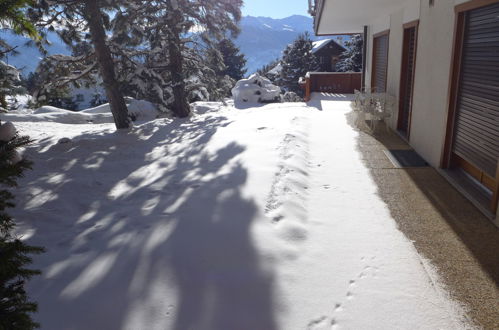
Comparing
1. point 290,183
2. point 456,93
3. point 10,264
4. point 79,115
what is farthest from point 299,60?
point 10,264

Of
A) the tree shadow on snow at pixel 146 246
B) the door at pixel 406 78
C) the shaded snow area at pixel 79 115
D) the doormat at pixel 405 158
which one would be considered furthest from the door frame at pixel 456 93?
the shaded snow area at pixel 79 115

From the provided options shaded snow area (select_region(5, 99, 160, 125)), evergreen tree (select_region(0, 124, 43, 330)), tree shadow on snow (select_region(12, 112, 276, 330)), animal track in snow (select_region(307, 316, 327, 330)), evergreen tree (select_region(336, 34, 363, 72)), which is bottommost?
animal track in snow (select_region(307, 316, 327, 330))

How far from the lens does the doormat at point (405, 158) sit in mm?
5902

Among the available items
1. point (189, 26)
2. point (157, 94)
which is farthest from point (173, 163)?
point (189, 26)

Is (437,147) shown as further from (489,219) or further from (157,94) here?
(157,94)

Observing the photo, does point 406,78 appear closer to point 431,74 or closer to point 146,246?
point 431,74

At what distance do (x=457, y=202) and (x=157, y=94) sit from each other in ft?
29.4

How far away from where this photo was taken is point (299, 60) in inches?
1320

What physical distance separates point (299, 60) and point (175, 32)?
944 inches

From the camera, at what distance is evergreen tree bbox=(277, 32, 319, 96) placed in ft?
109

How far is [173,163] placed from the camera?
245 inches

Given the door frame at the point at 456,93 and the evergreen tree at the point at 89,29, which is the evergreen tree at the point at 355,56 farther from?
the door frame at the point at 456,93

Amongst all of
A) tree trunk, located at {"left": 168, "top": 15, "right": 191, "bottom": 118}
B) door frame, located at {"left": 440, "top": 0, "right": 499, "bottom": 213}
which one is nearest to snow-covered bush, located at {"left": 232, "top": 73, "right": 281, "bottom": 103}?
tree trunk, located at {"left": 168, "top": 15, "right": 191, "bottom": 118}

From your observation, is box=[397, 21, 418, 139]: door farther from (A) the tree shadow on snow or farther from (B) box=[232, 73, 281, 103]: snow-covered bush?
(B) box=[232, 73, 281, 103]: snow-covered bush
